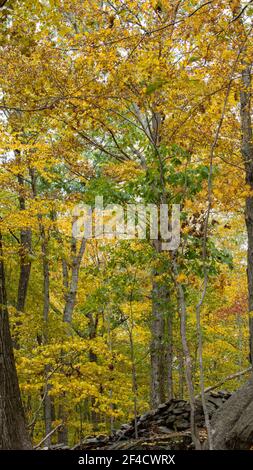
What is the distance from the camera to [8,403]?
4.88 metres

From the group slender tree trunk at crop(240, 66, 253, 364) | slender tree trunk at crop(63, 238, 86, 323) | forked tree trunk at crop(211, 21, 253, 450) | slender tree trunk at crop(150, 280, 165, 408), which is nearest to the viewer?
forked tree trunk at crop(211, 21, 253, 450)

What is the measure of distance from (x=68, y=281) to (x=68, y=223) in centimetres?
558

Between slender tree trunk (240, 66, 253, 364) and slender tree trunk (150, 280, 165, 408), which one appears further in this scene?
slender tree trunk (150, 280, 165, 408)

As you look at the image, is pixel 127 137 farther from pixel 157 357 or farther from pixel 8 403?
pixel 8 403

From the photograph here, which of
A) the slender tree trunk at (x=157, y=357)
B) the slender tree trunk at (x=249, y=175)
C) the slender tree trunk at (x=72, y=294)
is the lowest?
the slender tree trunk at (x=157, y=357)

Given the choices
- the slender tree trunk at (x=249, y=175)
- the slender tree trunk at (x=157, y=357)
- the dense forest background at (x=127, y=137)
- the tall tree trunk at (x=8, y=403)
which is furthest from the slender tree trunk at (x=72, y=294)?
the tall tree trunk at (x=8, y=403)

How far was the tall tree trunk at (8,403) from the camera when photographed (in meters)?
4.76

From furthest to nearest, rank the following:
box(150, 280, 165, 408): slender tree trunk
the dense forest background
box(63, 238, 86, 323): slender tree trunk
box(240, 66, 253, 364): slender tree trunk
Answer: box(63, 238, 86, 323): slender tree trunk < box(150, 280, 165, 408): slender tree trunk < box(240, 66, 253, 364): slender tree trunk < the dense forest background

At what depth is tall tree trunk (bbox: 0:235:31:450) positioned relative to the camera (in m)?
4.76

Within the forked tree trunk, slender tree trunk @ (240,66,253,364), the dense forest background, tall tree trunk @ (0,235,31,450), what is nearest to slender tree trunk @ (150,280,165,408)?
the dense forest background

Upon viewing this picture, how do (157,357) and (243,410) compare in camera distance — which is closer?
(243,410)

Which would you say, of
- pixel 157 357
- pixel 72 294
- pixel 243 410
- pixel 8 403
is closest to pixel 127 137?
pixel 72 294

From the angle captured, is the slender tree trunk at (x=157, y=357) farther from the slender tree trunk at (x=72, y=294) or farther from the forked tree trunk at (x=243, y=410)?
the forked tree trunk at (x=243, y=410)

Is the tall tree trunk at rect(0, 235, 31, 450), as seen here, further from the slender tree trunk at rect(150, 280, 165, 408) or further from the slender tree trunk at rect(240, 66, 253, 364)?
the slender tree trunk at rect(150, 280, 165, 408)
